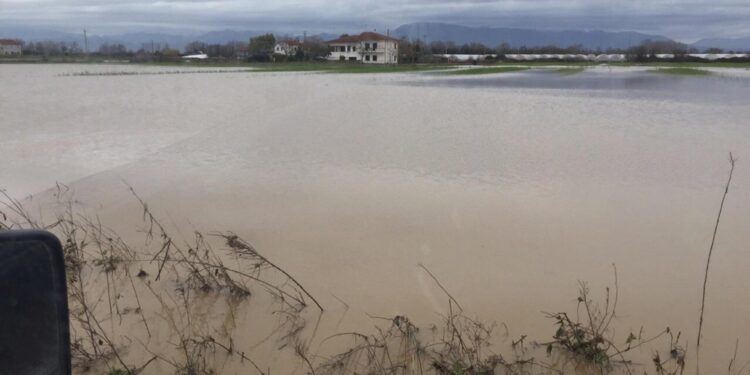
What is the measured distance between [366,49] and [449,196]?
69.9 m

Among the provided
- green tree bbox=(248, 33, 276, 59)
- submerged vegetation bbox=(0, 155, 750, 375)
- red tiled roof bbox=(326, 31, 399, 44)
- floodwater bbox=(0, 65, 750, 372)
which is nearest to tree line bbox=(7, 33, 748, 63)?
green tree bbox=(248, 33, 276, 59)

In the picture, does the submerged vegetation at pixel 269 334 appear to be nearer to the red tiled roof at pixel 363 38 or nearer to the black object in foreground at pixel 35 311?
the black object in foreground at pixel 35 311

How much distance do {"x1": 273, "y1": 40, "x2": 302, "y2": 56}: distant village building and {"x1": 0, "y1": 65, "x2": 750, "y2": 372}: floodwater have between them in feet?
191

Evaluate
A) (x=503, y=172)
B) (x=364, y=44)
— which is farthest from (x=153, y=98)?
(x=364, y=44)

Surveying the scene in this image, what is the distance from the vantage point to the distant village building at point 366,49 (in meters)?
75.3

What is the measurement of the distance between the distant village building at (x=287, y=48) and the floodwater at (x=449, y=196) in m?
58.2

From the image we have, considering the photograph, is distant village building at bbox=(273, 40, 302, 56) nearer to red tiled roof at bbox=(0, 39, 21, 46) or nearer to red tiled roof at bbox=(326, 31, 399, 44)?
red tiled roof at bbox=(326, 31, 399, 44)

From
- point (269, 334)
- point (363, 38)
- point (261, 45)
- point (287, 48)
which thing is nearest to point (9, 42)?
point (261, 45)

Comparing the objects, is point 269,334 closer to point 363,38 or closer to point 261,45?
point 261,45

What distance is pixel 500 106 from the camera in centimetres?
1859

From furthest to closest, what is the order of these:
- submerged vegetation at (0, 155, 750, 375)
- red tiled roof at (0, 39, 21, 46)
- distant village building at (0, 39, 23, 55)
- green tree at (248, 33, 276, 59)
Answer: red tiled roof at (0, 39, 21, 46)
distant village building at (0, 39, 23, 55)
green tree at (248, 33, 276, 59)
submerged vegetation at (0, 155, 750, 375)

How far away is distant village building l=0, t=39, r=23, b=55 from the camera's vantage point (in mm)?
85056

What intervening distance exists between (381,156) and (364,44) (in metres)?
67.8

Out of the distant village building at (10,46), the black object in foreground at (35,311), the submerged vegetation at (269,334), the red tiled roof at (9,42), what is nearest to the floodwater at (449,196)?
the submerged vegetation at (269,334)
